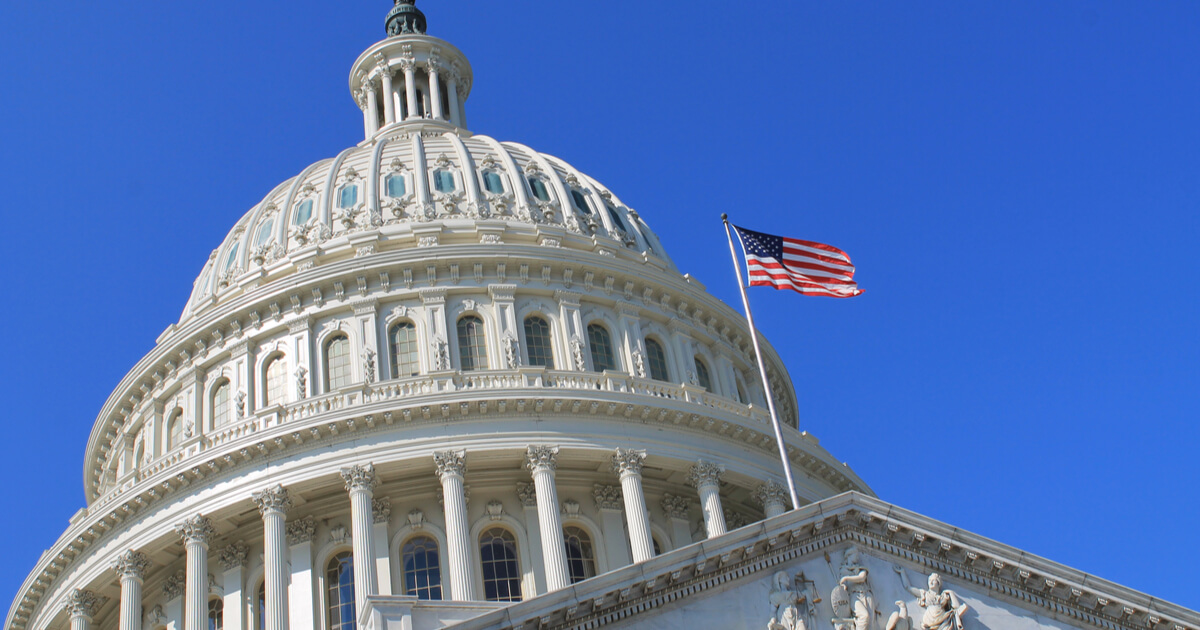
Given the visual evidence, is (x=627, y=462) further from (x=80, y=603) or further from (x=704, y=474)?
(x=80, y=603)

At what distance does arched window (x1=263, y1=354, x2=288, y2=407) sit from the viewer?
51.1 m

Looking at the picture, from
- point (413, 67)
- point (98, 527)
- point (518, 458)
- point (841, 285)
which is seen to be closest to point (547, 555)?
point (518, 458)

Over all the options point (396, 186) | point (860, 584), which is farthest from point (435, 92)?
point (860, 584)

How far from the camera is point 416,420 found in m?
45.4

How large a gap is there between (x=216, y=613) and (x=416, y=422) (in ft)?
28.9

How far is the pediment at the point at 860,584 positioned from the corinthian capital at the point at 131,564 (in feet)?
79.5

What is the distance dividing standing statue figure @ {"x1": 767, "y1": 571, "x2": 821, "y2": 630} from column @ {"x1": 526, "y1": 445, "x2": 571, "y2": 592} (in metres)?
14.3

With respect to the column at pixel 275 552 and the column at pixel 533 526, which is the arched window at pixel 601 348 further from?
the column at pixel 275 552

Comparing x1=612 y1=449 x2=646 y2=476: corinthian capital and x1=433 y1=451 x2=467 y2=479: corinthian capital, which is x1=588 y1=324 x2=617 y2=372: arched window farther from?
x1=433 y1=451 x2=467 y2=479: corinthian capital

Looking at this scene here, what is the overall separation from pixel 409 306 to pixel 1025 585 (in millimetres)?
28068

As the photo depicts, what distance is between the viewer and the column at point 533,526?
4409 centimetres

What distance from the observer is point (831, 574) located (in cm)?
A: 2850

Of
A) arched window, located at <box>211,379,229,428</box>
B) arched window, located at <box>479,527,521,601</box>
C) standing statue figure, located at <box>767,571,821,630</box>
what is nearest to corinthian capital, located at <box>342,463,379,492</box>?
arched window, located at <box>479,527,521,601</box>

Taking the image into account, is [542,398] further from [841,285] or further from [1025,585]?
[1025,585]
